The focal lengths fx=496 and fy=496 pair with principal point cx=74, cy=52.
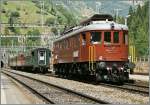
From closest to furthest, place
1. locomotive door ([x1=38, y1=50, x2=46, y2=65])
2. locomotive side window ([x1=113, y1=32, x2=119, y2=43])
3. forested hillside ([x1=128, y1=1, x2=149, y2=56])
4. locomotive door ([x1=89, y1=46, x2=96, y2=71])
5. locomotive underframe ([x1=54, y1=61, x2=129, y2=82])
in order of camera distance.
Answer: locomotive underframe ([x1=54, y1=61, x2=129, y2=82]) < locomotive door ([x1=89, y1=46, x2=96, y2=71]) < locomotive side window ([x1=113, y1=32, x2=119, y2=43]) < locomotive door ([x1=38, y1=50, x2=46, y2=65]) < forested hillside ([x1=128, y1=1, x2=149, y2=56])

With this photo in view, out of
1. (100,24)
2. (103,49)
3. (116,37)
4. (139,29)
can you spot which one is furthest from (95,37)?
(139,29)

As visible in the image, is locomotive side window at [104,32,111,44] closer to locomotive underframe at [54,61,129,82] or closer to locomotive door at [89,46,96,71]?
locomotive door at [89,46,96,71]

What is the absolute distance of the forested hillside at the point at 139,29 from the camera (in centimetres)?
8151

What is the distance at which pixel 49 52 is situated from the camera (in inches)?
2180

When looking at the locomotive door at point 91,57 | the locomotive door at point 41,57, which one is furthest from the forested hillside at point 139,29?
the locomotive door at point 91,57

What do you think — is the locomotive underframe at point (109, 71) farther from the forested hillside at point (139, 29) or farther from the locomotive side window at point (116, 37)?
the forested hillside at point (139, 29)

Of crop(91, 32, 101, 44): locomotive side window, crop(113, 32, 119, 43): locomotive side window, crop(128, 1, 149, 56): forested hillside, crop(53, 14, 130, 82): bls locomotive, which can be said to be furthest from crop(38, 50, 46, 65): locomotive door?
crop(113, 32, 119, 43): locomotive side window

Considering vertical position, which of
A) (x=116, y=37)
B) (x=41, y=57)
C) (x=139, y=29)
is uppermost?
(x=139, y=29)

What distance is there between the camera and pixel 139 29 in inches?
3784

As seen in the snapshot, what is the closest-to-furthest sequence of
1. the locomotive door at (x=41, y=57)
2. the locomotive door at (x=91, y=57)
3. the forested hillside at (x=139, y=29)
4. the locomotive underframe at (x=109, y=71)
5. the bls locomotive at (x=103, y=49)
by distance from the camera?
the locomotive underframe at (x=109, y=71)
the bls locomotive at (x=103, y=49)
the locomotive door at (x=91, y=57)
the locomotive door at (x=41, y=57)
the forested hillside at (x=139, y=29)

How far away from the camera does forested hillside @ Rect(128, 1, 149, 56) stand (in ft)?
267

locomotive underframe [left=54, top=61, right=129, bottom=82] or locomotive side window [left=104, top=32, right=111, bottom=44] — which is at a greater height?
locomotive side window [left=104, top=32, right=111, bottom=44]

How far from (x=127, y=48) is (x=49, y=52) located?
2905 centimetres

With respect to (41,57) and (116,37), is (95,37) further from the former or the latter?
(41,57)
